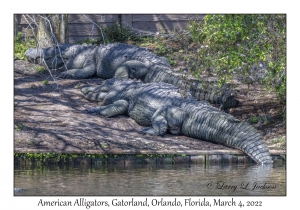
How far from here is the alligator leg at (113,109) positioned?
11.1 meters

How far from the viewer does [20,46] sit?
15.4 meters

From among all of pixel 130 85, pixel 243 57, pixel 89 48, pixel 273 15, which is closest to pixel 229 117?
pixel 243 57

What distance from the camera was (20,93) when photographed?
12.1 m

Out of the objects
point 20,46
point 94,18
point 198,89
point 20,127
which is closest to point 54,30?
point 20,46

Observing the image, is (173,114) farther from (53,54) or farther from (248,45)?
(53,54)

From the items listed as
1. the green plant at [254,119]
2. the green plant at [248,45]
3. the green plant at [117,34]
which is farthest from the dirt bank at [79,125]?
the green plant at [117,34]

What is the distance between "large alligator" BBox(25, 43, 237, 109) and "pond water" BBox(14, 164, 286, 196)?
3.93 meters

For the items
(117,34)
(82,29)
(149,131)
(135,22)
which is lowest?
(149,131)

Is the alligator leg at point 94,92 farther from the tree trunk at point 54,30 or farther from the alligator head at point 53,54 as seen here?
the tree trunk at point 54,30

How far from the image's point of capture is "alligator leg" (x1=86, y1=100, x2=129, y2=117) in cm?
1109

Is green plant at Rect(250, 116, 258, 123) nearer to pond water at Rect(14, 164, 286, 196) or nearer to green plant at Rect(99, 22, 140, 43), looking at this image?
pond water at Rect(14, 164, 286, 196)

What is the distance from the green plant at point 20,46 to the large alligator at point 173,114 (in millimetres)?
3403

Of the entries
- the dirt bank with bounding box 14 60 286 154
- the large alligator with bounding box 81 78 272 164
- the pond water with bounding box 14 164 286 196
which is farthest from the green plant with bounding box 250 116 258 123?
the pond water with bounding box 14 164 286 196

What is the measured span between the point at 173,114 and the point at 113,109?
1.23 m
